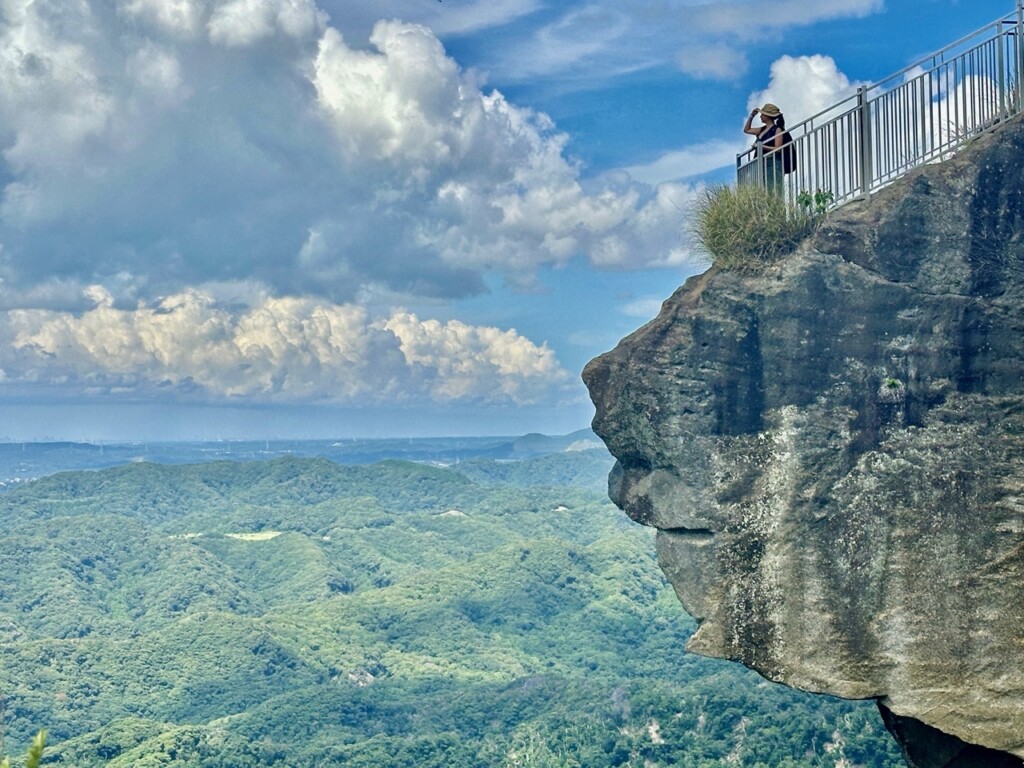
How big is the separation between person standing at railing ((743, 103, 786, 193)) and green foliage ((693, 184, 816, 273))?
41.7 inches

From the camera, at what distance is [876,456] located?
516 inches

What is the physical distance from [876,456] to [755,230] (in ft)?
9.35

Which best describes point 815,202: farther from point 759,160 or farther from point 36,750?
point 36,750

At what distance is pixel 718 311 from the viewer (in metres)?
13.7

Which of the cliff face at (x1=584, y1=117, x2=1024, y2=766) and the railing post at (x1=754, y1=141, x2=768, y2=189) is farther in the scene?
the railing post at (x1=754, y1=141, x2=768, y2=189)

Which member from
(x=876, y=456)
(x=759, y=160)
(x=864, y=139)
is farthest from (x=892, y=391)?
(x=759, y=160)

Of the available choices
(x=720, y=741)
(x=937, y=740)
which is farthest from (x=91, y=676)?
(x=937, y=740)

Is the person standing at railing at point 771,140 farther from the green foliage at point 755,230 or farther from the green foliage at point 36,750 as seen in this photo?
the green foliage at point 36,750

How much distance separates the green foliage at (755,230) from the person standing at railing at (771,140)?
3.48 ft

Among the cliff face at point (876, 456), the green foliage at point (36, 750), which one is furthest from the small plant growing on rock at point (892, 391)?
the green foliage at point (36, 750)

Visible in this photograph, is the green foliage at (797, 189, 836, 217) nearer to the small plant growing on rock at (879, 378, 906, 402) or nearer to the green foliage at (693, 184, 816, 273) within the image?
the green foliage at (693, 184, 816, 273)

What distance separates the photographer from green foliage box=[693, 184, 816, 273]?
544 inches

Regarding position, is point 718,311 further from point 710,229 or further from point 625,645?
point 625,645

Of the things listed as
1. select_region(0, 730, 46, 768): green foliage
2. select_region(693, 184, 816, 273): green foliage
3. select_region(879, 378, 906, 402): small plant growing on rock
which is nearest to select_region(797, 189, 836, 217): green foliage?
select_region(693, 184, 816, 273): green foliage
